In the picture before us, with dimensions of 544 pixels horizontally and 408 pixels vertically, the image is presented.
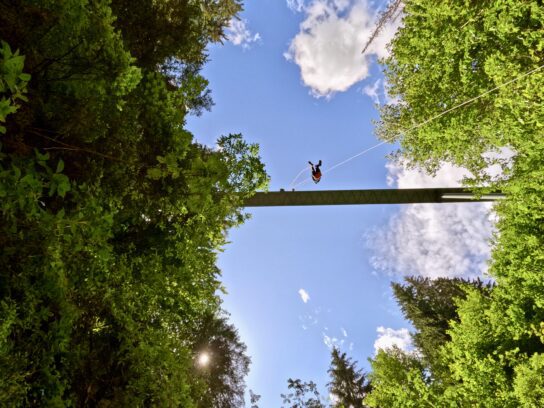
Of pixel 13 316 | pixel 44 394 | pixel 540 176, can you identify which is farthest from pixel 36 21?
pixel 540 176

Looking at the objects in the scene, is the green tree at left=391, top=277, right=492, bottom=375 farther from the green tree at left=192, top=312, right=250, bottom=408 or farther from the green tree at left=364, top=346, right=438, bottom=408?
the green tree at left=192, top=312, right=250, bottom=408

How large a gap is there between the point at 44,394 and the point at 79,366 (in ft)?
3.86

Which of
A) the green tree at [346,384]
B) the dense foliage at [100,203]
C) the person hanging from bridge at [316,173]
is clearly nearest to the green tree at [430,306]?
the green tree at [346,384]

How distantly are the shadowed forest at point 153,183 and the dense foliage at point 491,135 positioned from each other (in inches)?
3.2

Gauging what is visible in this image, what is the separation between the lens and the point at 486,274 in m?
14.2

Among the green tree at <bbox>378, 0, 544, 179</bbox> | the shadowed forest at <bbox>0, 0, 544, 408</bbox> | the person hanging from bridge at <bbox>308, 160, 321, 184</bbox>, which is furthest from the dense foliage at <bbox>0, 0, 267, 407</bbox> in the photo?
the green tree at <bbox>378, 0, 544, 179</bbox>

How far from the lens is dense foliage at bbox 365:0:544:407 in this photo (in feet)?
33.4

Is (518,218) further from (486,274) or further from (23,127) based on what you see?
(23,127)

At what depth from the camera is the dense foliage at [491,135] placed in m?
10.2

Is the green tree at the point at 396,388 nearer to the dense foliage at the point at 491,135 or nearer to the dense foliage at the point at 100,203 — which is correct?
the dense foliage at the point at 491,135

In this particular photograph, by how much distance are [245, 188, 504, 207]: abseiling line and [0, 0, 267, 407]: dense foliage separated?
237 inches

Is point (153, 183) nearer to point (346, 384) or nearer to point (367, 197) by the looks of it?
point (367, 197)

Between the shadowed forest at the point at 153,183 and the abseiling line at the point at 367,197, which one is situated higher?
the abseiling line at the point at 367,197

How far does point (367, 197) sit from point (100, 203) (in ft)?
41.4
